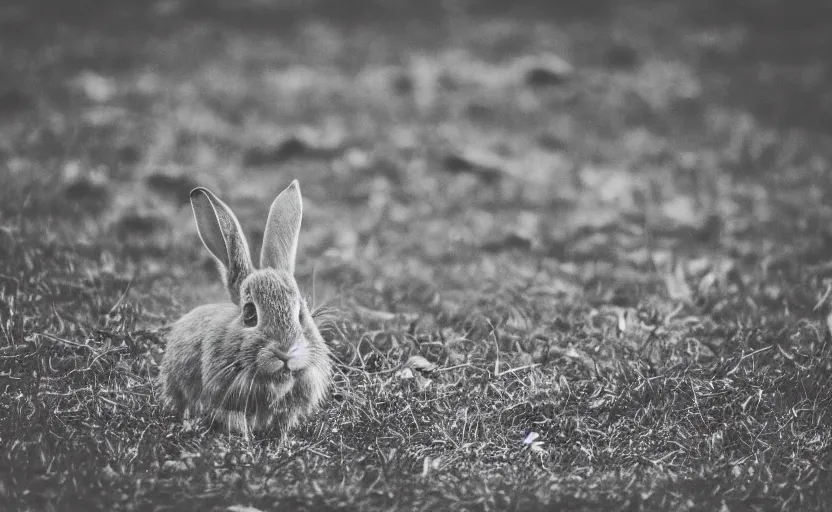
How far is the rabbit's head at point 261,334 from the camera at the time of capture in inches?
136

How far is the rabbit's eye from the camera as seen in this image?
11.6ft

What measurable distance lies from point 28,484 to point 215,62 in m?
6.49

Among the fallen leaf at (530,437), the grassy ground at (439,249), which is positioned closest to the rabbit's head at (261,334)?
the grassy ground at (439,249)

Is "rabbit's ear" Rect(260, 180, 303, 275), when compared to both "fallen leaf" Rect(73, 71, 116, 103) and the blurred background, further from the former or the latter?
"fallen leaf" Rect(73, 71, 116, 103)

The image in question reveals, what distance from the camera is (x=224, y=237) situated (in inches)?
145

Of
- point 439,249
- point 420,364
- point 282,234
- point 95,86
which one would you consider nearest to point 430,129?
point 439,249

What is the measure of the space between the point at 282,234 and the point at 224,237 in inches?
11.0

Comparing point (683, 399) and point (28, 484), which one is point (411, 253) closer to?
point (683, 399)

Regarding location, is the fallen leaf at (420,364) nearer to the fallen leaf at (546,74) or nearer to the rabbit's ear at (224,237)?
the rabbit's ear at (224,237)

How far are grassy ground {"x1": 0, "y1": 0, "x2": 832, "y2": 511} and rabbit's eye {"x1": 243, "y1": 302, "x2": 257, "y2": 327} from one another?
560 mm

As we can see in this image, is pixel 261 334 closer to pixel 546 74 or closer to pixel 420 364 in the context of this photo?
pixel 420 364

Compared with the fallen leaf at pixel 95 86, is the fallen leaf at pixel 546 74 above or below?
below

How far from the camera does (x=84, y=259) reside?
503 cm

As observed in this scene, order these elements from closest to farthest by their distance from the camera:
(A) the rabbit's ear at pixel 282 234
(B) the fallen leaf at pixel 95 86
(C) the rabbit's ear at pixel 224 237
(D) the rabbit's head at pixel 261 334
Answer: (D) the rabbit's head at pixel 261 334, (C) the rabbit's ear at pixel 224 237, (A) the rabbit's ear at pixel 282 234, (B) the fallen leaf at pixel 95 86
